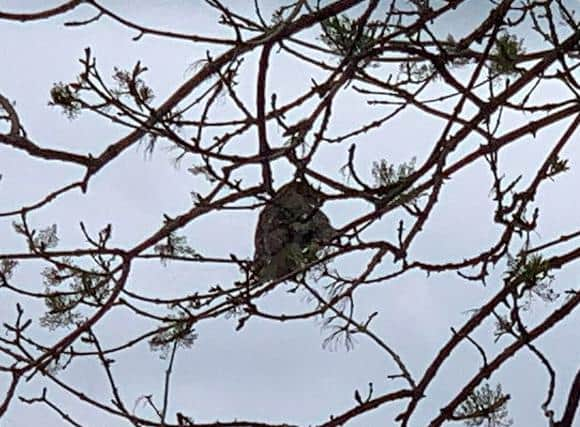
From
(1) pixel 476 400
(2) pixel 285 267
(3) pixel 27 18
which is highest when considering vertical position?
(3) pixel 27 18

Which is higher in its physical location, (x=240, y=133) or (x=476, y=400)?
(x=240, y=133)

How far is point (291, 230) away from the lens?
980mm

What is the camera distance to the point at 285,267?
39.3 inches

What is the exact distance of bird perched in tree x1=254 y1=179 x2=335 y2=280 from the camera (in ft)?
3.16

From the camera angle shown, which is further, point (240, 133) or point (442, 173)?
point (240, 133)

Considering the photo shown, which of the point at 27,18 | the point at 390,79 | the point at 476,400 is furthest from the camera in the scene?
the point at 390,79

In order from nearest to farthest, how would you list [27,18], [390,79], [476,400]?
[27,18] < [476,400] < [390,79]

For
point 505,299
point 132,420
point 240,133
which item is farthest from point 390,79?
point 132,420

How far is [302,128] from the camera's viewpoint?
2.93 ft

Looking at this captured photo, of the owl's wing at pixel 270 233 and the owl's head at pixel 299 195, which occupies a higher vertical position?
the owl's head at pixel 299 195

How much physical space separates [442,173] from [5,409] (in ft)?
1.67

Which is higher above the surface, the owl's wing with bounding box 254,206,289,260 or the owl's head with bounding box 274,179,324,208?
the owl's head with bounding box 274,179,324,208

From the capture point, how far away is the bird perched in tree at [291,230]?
963mm

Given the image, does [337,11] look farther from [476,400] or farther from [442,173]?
[476,400]
